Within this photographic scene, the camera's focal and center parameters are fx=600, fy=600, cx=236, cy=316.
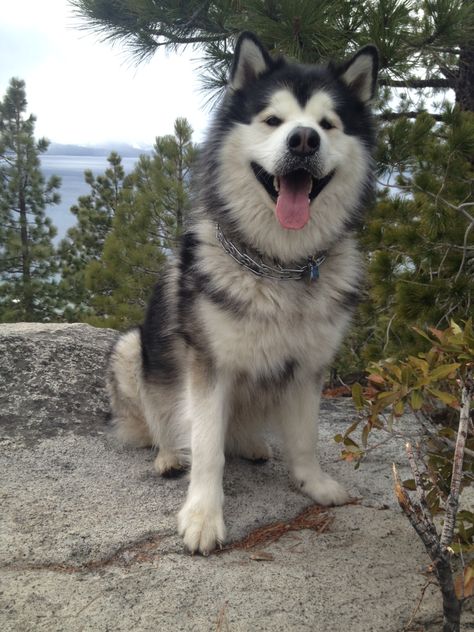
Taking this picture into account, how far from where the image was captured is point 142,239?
9914 mm

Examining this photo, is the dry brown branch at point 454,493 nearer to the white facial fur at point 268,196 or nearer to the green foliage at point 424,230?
the white facial fur at point 268,196

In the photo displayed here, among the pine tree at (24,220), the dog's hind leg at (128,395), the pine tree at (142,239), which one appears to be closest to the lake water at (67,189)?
the pine tree at (24,220)

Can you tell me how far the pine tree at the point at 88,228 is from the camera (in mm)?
16625

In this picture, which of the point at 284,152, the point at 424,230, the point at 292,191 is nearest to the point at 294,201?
the point at 292,191

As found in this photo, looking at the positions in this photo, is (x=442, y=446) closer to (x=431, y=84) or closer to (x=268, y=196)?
(x=268, y=196)

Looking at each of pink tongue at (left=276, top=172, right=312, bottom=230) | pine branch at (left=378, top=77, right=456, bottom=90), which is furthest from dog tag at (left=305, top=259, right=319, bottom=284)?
pine branch at (left=378, top=77, right=456, bottom=90)

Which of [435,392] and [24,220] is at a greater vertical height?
[435,392]

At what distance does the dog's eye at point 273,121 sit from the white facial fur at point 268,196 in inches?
0.5

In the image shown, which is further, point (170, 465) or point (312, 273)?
point (170, 465)

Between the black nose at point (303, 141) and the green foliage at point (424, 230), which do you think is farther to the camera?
the green foliage at point (424, 230)

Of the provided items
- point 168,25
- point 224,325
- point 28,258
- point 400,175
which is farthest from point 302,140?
point 28,258

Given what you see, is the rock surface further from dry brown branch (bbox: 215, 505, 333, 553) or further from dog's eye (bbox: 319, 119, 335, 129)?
dog's eye (bbox: 319, 119, 335, 129)

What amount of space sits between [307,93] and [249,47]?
1.19 feet

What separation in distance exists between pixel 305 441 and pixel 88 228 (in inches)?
598
